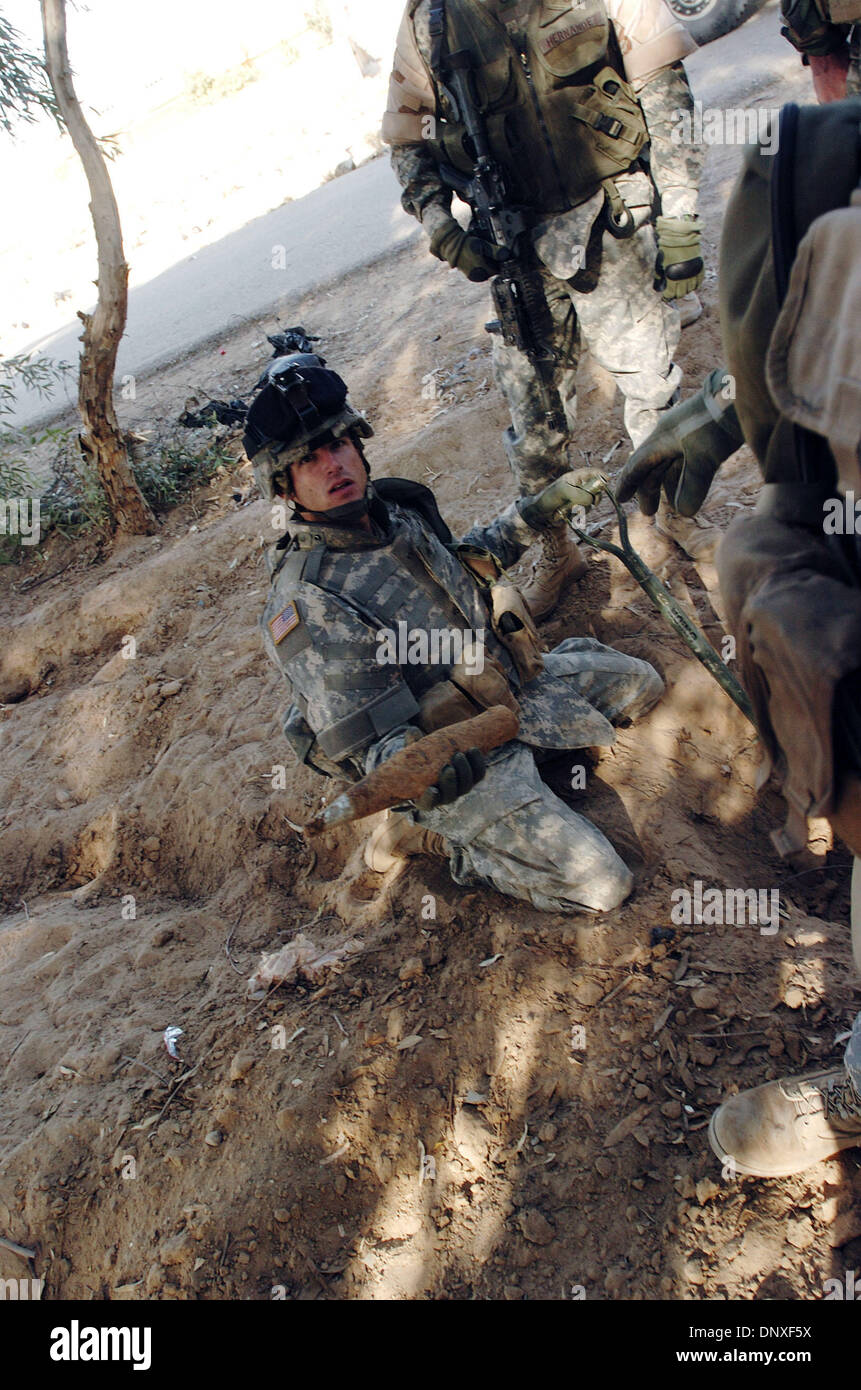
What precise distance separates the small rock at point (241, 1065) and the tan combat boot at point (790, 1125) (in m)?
1.43

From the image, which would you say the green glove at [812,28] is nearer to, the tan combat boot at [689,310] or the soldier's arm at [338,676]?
the tan combat boot at [689,310]

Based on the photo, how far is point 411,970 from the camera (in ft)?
9.21

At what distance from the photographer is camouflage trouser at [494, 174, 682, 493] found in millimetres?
3438

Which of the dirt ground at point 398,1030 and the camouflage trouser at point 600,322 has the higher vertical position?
the camouflage trouser at point 600,322

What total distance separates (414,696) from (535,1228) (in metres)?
1.57

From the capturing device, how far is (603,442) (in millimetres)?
4797

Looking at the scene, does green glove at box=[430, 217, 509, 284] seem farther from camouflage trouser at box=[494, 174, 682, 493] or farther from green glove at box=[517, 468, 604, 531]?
green glove at box=[517, 468, 604, 531]

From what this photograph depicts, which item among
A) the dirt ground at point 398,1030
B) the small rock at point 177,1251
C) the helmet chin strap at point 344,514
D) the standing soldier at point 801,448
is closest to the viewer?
the standing soldier at point 801,448

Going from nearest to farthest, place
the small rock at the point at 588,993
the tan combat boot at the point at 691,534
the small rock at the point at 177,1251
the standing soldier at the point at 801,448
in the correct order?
the standing soldier at the point at 801,448 → the small rock at the point at 177,1251 → the small rock at the point at 588,993 → the tan combat boot at the point at 691,534

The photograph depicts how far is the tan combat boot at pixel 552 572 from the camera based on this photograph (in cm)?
386

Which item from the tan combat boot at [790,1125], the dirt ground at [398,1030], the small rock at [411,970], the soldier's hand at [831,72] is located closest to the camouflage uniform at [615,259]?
the dirt ground at [398,1030]

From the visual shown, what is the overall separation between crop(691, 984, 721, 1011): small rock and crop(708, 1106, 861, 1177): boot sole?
339mm
